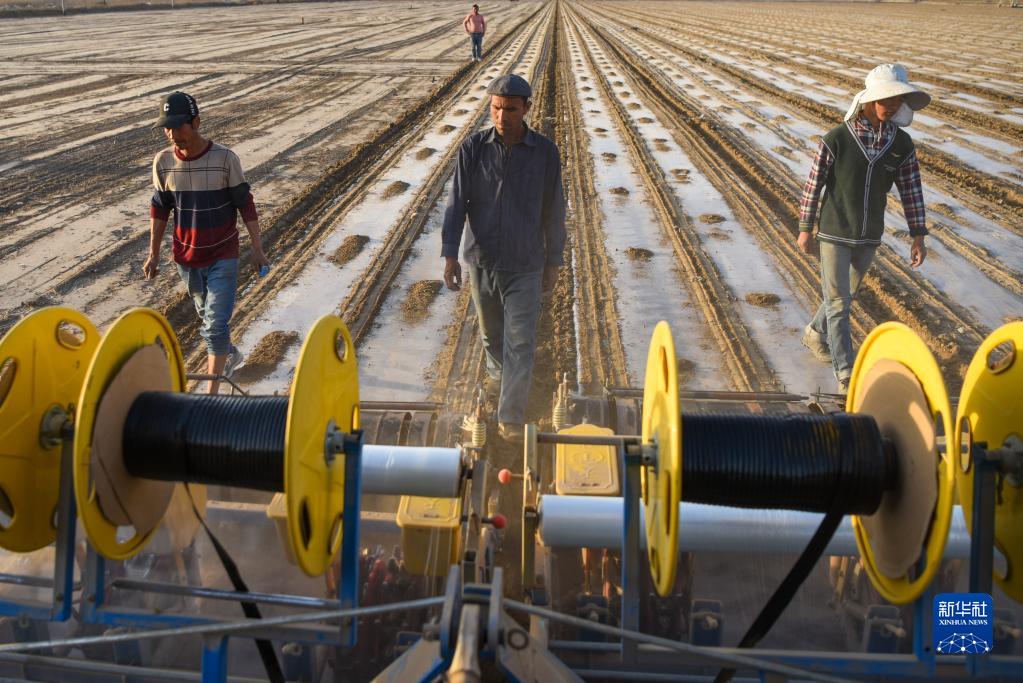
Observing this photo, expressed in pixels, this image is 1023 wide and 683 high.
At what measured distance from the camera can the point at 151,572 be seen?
155 inches

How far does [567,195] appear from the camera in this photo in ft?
33.4

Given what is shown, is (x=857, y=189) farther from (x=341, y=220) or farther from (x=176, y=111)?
(x=341, y=220)

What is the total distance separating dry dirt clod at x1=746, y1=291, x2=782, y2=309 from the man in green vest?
1456 millimetres

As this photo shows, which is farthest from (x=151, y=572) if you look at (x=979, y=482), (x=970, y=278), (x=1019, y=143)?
(x=1019, y=143)

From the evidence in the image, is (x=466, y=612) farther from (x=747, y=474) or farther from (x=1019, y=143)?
(x=1019, y=143)

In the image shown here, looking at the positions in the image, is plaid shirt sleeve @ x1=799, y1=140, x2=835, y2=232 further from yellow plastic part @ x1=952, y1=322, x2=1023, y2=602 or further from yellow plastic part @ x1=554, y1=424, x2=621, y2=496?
yellow plastic part @ x1=952, y1=322, x2=1023, y2=602

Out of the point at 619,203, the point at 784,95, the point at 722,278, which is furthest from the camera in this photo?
the point at 784,95

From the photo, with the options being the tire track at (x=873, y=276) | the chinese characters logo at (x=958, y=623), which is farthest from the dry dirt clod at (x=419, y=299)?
the chinese characters logo at (x=958, y=623)

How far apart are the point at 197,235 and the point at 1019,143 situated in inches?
510

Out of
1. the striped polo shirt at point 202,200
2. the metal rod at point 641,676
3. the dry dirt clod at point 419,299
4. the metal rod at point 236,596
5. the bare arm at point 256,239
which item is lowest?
the metal rod at point 641,676

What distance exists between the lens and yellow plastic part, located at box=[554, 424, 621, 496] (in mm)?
3875

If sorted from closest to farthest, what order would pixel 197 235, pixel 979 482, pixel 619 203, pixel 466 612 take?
pixel 466 612, pixel 979 482, pixel 197 235, pixel 619 203

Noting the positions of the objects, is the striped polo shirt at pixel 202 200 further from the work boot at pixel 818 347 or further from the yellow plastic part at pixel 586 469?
the work boot at pixel 818 347

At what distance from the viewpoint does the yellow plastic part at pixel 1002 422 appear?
9.13 feet
